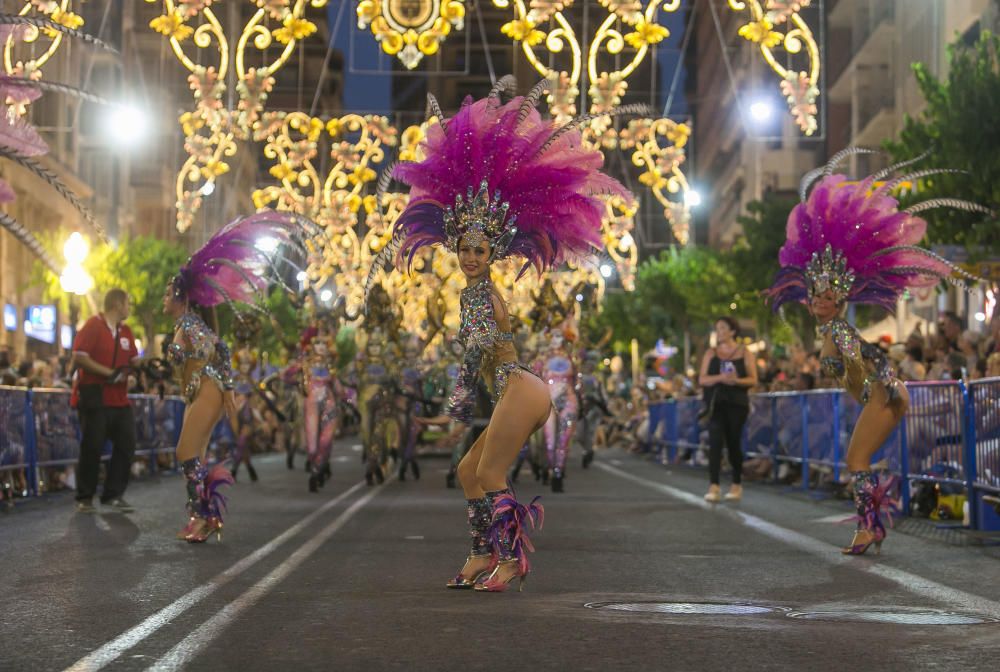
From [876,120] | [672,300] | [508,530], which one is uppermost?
[876,120]

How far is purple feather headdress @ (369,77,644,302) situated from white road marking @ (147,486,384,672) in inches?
76.6

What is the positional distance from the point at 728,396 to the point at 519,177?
28.9 feet

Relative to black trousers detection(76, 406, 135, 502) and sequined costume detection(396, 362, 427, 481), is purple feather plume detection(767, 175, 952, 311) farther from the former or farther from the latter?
sequined costume detection(396, 362, 427, 481)

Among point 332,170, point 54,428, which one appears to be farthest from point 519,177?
point 332,170

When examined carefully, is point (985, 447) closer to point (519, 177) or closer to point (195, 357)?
point (519, 177)

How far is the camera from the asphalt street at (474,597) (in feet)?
22.7

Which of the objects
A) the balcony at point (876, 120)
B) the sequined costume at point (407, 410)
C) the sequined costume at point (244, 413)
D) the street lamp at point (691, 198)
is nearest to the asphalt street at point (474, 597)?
the sequined costume at point (407, 410)

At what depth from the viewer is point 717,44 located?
100875 mm

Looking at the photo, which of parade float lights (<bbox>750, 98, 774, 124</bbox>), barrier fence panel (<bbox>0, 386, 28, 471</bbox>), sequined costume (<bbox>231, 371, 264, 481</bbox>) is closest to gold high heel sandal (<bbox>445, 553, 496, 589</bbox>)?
barrier fence panel (<bbox>0, 386, 28, 471</bbox>)

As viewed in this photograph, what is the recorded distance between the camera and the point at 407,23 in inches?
758

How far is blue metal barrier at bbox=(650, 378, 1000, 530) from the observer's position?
13.8 m

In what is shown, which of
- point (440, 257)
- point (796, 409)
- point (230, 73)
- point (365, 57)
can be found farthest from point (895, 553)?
point (440, 257)

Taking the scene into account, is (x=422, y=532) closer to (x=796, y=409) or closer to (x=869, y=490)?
(x=869, y=490)

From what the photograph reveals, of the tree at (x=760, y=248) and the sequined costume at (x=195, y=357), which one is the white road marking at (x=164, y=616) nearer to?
the sequined costume at (x=195, y=357)
